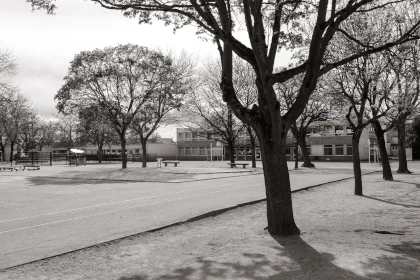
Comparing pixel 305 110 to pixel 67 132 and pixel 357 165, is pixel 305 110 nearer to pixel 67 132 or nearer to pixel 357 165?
pixel 357 165

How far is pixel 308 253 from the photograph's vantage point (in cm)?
563

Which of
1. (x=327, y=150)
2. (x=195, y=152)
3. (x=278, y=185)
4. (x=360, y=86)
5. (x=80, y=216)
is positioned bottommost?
(x=80, y=216)

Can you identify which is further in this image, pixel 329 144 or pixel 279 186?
pixel 329 144

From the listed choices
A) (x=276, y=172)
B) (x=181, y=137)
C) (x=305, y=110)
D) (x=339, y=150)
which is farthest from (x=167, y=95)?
(x=181, y=137)

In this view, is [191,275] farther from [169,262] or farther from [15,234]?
[15,234]

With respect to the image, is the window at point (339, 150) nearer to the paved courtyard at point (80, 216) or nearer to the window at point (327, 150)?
the window at point (327, 150)

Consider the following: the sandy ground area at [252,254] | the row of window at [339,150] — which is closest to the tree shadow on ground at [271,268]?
the sandy ground area at [252,254]

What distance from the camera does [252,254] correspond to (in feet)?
18.5

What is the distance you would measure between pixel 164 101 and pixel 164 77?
2.05 metres

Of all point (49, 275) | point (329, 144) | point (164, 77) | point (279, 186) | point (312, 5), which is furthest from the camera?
point (329, 144)

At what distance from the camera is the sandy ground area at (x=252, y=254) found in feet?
15.7

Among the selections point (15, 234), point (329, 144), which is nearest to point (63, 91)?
point (15, 234)

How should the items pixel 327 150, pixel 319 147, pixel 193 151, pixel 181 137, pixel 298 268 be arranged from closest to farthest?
pixel 298 268
pixel 327 150
pixel 319 147
pixel 193 151
pixel 181 137

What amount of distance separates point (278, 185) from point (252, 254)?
5.23 feet
